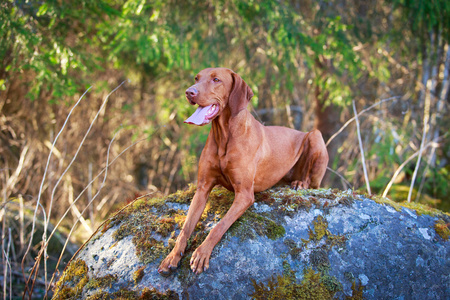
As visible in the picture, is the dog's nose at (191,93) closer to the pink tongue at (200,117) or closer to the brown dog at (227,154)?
the brown dog at (227,154)

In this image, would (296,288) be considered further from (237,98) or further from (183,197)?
(237,98)

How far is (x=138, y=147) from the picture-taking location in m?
9.56

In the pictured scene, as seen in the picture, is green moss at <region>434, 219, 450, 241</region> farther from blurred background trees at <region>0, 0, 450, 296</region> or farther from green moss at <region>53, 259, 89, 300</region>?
green moss at <region>53, 259, 89, 300</region>

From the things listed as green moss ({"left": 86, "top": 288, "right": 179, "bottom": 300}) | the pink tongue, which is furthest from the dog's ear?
green moss ({"left": 86, "top": 288, "right": 179, "bottom": 300})

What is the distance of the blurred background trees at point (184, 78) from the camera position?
5809mm

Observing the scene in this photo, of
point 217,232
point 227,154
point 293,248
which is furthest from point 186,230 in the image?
point 293,248

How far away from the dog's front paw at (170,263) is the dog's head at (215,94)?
1.10 meters

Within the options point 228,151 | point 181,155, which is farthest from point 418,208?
point 181,155

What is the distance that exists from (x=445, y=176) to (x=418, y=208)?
534cm

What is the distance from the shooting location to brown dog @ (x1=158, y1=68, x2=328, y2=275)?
2.79 metres

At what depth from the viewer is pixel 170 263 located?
8.83 ft

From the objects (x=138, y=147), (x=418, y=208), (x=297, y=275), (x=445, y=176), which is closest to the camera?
(x=297, y=275)

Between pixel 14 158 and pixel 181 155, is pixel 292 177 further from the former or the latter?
pixel 14 158

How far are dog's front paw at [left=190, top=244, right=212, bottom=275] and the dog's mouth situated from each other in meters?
1.02
